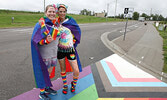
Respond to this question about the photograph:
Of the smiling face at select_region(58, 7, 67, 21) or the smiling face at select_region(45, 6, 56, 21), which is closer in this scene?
the smiling face at select_region(45, 6, 56, 21)

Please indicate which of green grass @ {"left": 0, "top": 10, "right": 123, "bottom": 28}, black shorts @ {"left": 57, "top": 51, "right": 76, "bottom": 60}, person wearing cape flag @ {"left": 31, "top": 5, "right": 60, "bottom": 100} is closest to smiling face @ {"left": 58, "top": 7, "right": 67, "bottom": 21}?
person wearing cape flag @ {"left": 31, "top": 5, "right": 60, "bottom": 100}

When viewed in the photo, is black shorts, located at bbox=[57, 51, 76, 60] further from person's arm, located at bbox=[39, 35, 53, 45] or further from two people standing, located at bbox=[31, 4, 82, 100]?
person's arm, located at bbox=[39, 35, 53, 45]

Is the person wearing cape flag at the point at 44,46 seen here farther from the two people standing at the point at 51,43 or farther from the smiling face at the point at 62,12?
the smiling face at the point at 62,12

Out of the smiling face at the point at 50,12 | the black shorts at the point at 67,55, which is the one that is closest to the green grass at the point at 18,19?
the black shorts at the point at 67,55

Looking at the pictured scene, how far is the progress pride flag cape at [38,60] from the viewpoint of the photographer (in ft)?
6.75

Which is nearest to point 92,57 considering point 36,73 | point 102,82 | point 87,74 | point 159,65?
point 87,74

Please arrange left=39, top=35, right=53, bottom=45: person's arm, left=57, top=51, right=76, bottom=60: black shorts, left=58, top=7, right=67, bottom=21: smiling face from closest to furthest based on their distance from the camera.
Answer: left=39, top=35, right=53, bottom=45: person's arm → left=58, top=7, right=67, bottom=21: smiling face → left=57, top=51, right=76, bottom=60: black shorts

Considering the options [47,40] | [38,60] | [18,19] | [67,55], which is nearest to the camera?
[47,40]

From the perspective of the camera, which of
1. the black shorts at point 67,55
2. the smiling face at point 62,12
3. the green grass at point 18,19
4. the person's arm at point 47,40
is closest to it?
the person's arm at point 47,40

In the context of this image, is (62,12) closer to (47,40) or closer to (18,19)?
(47,40)

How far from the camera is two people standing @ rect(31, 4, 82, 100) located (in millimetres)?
2068

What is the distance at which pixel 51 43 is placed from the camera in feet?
7.43

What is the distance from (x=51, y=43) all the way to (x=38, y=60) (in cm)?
37

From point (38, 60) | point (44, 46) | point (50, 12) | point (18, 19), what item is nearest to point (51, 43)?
point (44, 46)
